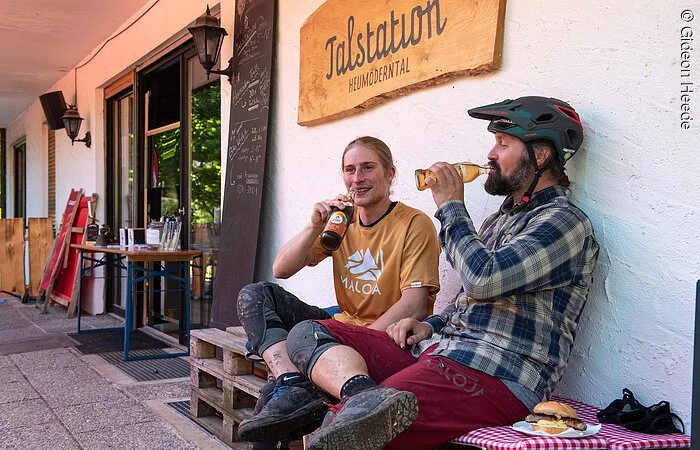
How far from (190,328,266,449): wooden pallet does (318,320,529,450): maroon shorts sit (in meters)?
1.28

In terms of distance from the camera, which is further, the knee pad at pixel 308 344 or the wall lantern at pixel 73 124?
the wall lantern at pixel 73 124

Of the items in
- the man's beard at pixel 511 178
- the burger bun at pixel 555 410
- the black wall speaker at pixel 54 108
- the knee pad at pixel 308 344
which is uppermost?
the black wall speaker at pixel 54 108

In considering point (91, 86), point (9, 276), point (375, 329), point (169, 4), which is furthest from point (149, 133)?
point (375, 329)

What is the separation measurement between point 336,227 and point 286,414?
763 millimetres

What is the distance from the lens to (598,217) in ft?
7.97

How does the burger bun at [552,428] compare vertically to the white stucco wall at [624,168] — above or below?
below

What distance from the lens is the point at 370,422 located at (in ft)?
6.38

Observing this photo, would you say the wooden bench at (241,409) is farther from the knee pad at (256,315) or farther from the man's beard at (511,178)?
the man's beard at (511,178)

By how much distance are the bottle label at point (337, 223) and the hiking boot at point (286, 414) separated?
1.97 feet

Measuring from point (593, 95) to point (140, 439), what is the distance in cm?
276

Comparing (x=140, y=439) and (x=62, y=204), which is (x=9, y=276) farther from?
(x=140, y=439)

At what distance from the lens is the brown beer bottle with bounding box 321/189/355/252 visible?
2791mm

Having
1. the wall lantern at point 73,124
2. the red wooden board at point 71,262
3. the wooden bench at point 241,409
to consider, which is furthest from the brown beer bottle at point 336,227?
the wall lantern at point 73,124

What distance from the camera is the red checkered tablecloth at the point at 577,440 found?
1.91 m
